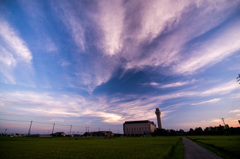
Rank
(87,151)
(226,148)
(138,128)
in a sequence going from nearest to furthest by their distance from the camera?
(87,151) < (226,148) < (138,128)

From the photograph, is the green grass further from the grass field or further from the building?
the building

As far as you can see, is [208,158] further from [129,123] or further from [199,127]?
[199,127]

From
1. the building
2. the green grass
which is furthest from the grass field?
the building

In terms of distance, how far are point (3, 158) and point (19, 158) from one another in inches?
55.2

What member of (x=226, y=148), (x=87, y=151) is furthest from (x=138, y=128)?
(x=87, y=151)

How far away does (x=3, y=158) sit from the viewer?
11.8 meters

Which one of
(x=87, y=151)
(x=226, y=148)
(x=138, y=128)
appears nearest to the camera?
(x=87, y=151)

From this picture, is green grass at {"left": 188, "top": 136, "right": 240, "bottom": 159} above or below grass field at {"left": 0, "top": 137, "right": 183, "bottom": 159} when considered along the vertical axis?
below

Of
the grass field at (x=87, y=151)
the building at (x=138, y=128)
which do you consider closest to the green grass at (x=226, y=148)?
the grass field at (x=87, y=151)

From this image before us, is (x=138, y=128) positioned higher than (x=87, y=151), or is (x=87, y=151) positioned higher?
(x=138, y=128)

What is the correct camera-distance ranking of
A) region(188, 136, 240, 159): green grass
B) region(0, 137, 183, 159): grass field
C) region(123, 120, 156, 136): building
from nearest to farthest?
region(0, 137, 183, 159): grass field < region(188, 136, 240, 159): green grass < region(123, 120, 156, 136): building

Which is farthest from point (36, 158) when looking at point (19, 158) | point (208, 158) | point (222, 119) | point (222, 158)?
point (222, 119)

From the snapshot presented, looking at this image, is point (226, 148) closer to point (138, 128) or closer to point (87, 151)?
point (87, 151)

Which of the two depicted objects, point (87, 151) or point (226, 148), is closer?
point (87, 151)
